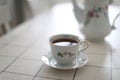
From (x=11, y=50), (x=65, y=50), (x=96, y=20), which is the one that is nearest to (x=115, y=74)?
(x=65, y=50)

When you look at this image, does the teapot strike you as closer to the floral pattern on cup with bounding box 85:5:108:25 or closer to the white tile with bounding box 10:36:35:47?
the floral pattern on cup with bounding box 85:5:108:25

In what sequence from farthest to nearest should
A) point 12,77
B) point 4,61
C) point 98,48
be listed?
point 98,48, point 4,61, point 12,77

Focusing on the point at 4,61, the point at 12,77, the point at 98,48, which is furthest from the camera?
the point at 98,48

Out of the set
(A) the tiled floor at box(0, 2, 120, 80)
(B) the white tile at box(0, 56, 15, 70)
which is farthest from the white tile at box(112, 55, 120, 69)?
(B) the white tile at box(0, 56, 15, 70)

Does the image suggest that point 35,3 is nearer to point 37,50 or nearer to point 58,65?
point 37,50

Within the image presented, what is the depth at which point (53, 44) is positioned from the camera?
0.62 meters

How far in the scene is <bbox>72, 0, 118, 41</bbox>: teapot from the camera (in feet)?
2.68

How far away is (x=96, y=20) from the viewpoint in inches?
32.7

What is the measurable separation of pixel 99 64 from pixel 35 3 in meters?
1.08

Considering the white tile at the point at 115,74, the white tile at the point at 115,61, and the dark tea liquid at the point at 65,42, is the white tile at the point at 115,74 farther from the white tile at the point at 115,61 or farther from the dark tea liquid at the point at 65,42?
the dark tea liquid at the point at 65,42

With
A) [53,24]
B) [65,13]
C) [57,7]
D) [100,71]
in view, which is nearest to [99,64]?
[100,71]

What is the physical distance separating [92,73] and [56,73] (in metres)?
0.11

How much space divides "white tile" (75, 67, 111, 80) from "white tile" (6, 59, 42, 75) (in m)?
0.14

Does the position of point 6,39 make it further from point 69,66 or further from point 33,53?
point 69,66
